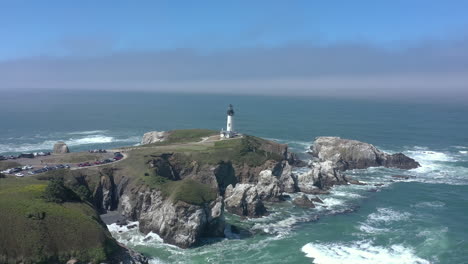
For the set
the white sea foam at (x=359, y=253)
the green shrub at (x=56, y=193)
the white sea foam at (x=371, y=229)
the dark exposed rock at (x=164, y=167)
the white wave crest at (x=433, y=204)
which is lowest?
the white sea foam at (x=359, y=253)

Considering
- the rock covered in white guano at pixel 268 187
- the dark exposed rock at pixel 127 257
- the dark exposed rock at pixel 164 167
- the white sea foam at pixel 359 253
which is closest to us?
the dark exposed rock at pixel 127 257

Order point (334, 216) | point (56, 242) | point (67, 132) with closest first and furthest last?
point (56, 242) → point (334, 216) → point (67, 132)

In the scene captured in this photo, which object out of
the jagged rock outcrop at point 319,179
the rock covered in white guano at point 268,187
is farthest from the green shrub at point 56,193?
the jagged rock outcrop at point 319,179

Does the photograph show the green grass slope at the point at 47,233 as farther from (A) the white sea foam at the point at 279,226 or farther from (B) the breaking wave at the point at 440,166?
(B) the breaking wave at the point at 440,166

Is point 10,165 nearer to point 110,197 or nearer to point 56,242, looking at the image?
point 110,197

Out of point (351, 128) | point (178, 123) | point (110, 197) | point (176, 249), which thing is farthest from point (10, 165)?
point (351, 128)

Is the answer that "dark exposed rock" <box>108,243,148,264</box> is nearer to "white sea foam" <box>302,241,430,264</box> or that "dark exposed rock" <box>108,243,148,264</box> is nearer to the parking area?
"white sea foam" <box>302,241,430,264</box>
